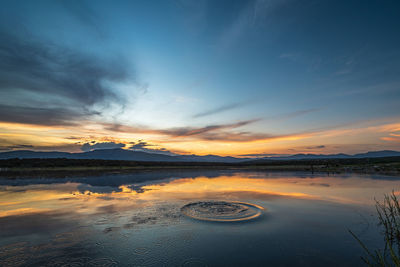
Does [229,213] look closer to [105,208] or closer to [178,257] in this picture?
[178,257]

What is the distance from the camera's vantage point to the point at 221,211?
11297 millimetres

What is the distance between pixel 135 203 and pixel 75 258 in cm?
734

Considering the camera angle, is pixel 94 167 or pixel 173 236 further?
pixel 94 167

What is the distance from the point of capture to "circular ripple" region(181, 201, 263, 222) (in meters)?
10.1

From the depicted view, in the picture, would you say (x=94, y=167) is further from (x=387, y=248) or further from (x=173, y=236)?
(x=387, y=248)

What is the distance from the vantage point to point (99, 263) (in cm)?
574

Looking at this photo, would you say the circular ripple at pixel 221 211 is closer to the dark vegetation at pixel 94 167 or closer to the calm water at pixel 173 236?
the calm water at pixel 173 236

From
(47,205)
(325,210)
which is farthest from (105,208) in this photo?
(325,210)

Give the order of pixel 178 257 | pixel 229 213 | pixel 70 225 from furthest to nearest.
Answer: pixel 229 213, pixel 70 225, pixel 178 257

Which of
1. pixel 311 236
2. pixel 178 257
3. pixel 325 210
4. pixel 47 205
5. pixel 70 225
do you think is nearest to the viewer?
pixel 178 257

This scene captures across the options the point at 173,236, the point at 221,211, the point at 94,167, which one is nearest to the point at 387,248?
the point at 221,211

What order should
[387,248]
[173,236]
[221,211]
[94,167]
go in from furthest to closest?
[94,167] < [221,211] < [173,236] < [387,248]

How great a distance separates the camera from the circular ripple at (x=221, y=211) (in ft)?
33.3

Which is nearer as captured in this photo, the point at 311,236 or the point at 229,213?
the point at 311,236
